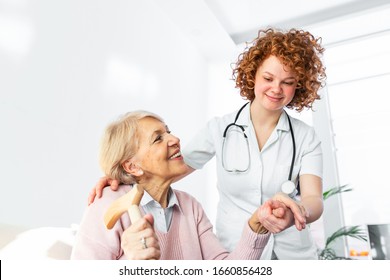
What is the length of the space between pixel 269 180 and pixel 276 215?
0.33m

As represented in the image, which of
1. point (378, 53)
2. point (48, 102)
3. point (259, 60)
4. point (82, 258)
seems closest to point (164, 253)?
point (82, 258)

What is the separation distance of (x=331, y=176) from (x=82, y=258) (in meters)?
1.62

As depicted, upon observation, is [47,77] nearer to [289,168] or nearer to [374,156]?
[289,168]

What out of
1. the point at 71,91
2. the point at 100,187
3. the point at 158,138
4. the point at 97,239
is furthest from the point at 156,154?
the point at 71,91

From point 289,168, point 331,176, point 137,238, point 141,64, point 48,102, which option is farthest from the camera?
point 331,176

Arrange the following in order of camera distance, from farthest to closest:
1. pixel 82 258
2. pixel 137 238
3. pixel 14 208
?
pixel 14 208, pixel 82 258, pixel 137 238

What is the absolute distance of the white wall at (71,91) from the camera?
1442 millimetres

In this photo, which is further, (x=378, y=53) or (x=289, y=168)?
(x=378, y=53)

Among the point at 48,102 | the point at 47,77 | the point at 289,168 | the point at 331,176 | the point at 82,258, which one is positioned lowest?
the point at 82,258

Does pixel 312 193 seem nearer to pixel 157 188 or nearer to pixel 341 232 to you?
pixel 157 188

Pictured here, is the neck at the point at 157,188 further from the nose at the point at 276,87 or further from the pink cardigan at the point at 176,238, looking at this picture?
the nose at the point at 276,87

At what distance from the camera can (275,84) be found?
116 cm

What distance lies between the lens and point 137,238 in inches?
29.1

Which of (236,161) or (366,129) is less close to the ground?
(366,129)
